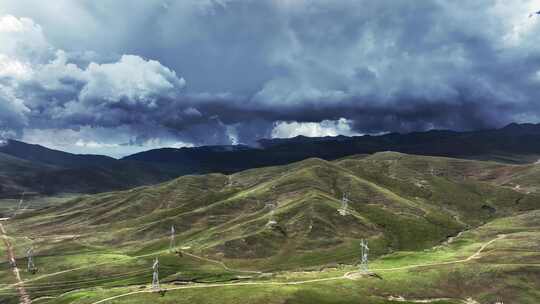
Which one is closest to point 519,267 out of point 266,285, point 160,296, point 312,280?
point 312,280

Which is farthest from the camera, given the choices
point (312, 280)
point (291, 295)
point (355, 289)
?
point (312, 280)

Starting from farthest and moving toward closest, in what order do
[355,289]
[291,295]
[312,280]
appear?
[312,280], [355,289], [291,295]

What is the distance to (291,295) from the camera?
171m

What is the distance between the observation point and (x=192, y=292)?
179125mm

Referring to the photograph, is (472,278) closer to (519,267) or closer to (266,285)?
(519,267)

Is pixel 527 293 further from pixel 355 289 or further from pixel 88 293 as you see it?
pixel 88 293

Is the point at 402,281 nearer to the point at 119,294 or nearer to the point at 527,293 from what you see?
the point at 527,293

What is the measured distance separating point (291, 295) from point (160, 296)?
153 ft

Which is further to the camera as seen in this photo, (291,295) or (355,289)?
(355,289)

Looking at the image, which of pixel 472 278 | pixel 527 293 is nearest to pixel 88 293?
pixel 472 278

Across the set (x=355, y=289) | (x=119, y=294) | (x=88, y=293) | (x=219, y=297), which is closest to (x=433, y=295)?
(x=355, y=289)

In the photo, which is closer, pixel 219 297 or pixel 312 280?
pixel 219 297

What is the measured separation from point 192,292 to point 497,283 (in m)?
112

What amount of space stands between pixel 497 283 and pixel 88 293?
158040 millimetres
